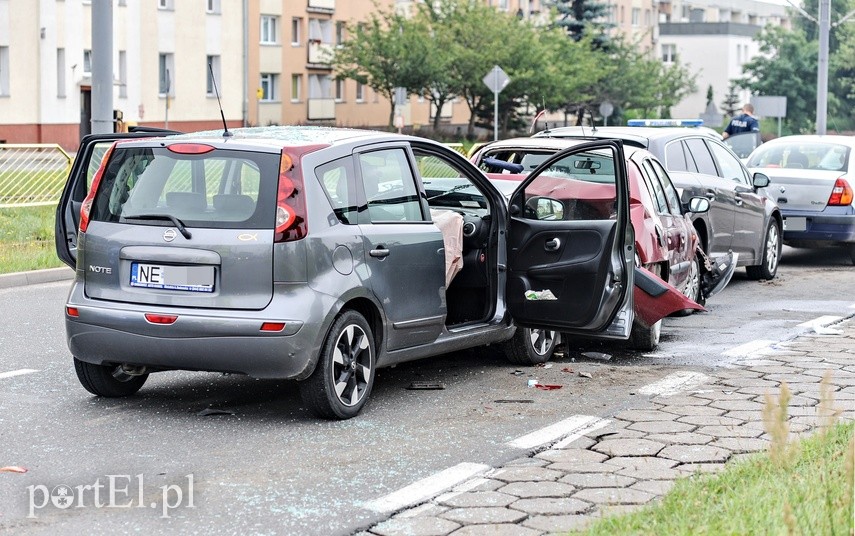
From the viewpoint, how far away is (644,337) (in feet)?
32.9

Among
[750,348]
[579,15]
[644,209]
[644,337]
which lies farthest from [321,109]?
[644,337]

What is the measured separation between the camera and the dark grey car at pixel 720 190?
13.5 m

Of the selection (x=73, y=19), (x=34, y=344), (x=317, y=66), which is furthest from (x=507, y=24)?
(x=34, y=344)

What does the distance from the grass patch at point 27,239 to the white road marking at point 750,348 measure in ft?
26.1

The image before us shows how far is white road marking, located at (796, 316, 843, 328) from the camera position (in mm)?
11570

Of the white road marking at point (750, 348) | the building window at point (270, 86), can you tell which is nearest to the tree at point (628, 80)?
the building window at point (270, 86)

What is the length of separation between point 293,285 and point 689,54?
A: 112m

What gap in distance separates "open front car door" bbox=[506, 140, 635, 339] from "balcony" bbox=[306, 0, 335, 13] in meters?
59.4

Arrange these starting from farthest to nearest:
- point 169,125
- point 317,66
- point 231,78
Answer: point 317,66 → point 231,78 → point 169,125

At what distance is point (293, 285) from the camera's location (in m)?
7.23

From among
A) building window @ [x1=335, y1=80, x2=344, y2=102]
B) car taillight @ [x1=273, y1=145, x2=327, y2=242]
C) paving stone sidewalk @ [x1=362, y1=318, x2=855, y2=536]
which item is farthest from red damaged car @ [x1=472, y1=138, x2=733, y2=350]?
building window @ [x1=335, y1=80, x2=344, y2=102]

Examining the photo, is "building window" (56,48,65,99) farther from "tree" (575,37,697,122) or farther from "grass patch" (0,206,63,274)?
"grass patch" (0,206,63,274)

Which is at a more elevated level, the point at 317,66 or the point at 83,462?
the point at 317,66

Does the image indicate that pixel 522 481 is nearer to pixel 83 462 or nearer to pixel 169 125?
pixel 83 462
